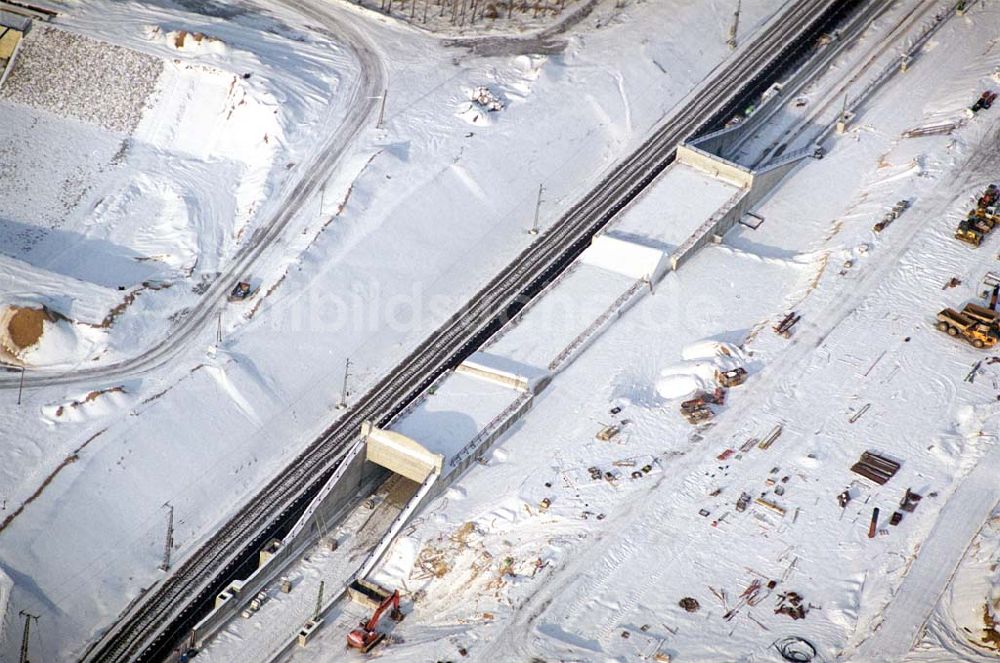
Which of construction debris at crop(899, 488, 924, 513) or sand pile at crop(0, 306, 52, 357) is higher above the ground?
sand pile at crop(0, 306, 52, 357)

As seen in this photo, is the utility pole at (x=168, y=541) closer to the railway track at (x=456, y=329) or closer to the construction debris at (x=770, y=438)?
the railway track at (x=456, y=329)

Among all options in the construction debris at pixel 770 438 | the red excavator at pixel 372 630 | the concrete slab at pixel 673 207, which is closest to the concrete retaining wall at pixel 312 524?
the red excavator at pixel 372 630

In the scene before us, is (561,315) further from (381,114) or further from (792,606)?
(792,606)

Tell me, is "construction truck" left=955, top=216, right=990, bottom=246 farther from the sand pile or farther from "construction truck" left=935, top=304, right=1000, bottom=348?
the sand pile

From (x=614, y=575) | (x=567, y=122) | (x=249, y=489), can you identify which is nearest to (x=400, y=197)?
(x=567, y=122)

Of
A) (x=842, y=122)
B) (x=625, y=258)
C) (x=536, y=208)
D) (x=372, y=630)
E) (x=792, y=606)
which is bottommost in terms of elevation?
(x=372, y=630)

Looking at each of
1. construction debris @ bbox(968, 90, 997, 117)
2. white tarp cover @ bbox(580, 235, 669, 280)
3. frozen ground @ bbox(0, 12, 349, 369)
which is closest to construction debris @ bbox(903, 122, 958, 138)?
construction debris @ bbox(968, 90, 997, 117)

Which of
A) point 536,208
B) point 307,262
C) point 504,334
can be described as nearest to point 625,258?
point 536,208
